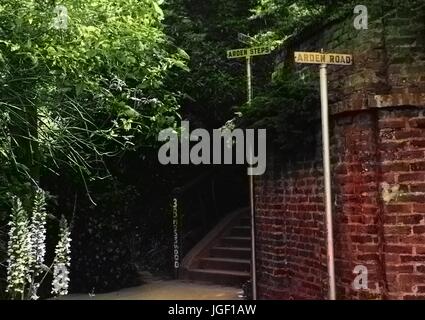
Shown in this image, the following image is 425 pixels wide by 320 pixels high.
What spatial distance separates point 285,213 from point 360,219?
150cm

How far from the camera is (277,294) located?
6363 mm

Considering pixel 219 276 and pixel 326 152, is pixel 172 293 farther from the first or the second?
pixel 326 152

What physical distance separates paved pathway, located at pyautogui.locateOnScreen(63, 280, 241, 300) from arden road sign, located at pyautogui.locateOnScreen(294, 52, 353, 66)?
4.09 m

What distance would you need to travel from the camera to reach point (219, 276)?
911 centimetres

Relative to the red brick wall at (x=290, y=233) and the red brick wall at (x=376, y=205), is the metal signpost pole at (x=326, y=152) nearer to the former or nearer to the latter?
the red brick wall at (x=376, y=205)

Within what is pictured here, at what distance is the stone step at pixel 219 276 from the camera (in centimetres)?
882

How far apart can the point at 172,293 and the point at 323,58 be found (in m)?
5.00

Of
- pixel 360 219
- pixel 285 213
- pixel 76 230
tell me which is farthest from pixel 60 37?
pixel 76 230

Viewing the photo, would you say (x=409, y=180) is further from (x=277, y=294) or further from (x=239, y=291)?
(x=239, y=291)

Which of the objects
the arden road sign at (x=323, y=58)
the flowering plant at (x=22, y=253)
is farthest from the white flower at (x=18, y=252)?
the arden road sign at (x=323, y=58)

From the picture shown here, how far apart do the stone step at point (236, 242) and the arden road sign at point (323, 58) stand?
5682 millimetres

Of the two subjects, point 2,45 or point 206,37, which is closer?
point 2,45

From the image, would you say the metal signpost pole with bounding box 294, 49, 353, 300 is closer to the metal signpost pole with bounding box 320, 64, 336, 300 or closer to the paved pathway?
the metal signpost pole with bounding box 320, 64, 336, 300

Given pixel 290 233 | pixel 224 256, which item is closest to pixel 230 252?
pixel 224 256
